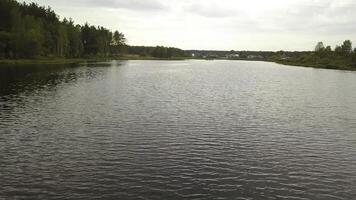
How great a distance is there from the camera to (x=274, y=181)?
32.8m

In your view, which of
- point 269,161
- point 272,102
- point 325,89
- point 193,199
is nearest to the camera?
point 193,199

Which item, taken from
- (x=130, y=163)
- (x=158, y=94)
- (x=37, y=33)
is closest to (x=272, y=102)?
(x=158, y=94)

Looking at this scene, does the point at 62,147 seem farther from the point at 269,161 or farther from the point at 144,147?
the point at 269,161

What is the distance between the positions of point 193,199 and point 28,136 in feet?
84.0

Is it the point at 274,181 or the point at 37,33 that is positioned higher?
the point at 37,33

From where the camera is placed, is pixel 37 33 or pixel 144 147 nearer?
pixel 144 147

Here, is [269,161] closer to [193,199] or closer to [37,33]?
[193,199]

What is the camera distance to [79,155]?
3844 centimetres

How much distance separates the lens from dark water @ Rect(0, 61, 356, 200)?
100 feet

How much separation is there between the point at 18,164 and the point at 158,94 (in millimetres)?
54327

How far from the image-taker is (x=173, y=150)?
4122cm

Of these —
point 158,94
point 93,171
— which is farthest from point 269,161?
point 158,94

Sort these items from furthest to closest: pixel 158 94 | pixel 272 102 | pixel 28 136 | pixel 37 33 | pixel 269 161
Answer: pixel 37 33
pixel 158 94
pixel 272 102
pixel 28 136
pixel 269 161

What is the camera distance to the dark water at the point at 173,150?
30.5 m
